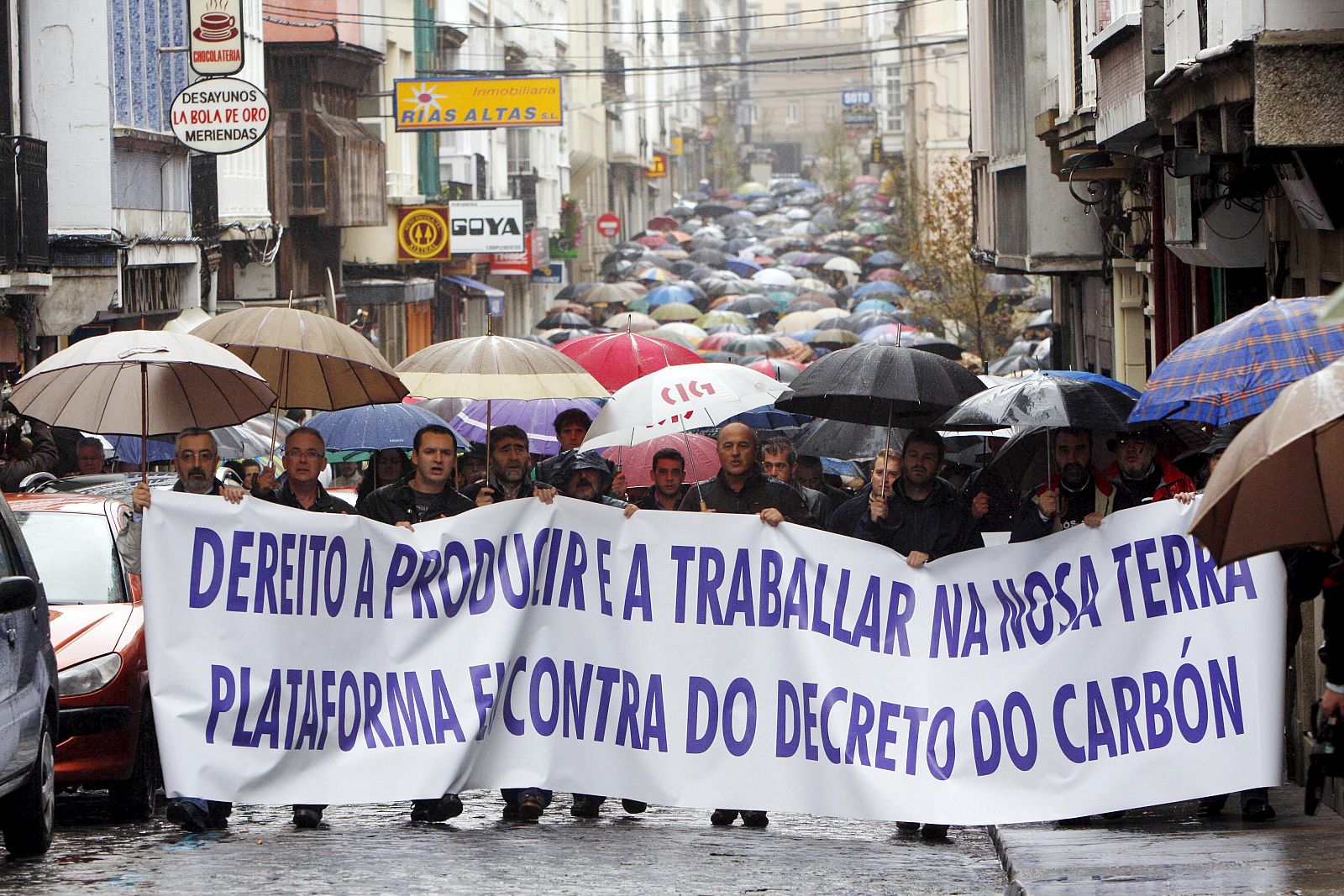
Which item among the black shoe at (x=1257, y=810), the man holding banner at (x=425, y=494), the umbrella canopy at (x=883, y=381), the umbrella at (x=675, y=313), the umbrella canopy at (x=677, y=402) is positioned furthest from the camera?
the umbrella at (x=675, y=313)

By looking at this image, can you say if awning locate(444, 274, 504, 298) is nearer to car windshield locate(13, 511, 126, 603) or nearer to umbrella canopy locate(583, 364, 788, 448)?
umbrella canopy locate(583, 364, 788, 448)

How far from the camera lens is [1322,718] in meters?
5.93

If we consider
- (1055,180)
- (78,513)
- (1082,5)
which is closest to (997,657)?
(78,513)

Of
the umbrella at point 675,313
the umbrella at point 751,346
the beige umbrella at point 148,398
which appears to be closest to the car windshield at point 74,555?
the beige umbrella at point 148,398

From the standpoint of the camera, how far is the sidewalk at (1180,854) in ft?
23.6

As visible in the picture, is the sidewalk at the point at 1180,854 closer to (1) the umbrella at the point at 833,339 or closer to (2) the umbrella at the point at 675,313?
(1) the umbrella at the point at 833,339

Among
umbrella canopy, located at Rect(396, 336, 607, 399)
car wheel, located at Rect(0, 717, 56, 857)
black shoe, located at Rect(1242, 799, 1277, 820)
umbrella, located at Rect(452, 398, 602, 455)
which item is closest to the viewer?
car wheel, located at Rect(0, 717, 56, 857)

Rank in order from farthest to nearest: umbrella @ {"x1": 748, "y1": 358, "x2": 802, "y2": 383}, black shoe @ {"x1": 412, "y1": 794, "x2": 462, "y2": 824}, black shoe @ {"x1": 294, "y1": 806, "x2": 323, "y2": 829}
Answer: umbrella @ {"x1": 748, "y1": 358, "x2": 802, "y2": 383}, black shoe @ {"x1": 412, "y1": 794, "x2": 462, "y2": 824}, black shoe @ {"x1": 294, "y1": 806, "x2": 323, "y2": 829}

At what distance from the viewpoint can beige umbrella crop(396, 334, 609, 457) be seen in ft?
36.0

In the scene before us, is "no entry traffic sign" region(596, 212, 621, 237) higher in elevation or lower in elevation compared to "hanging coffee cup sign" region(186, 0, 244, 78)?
higher

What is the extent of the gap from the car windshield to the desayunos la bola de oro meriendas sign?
29.7 metres

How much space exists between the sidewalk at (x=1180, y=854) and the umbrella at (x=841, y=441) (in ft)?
17.5

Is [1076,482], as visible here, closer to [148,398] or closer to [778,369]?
[148,398]

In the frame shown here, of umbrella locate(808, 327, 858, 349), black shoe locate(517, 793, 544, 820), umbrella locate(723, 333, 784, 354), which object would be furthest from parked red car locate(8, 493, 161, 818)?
umbrella locate(808, 327, 858, 349)
